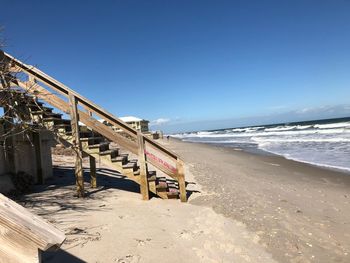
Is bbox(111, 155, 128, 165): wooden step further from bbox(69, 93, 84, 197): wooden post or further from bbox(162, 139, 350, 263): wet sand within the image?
bbox(162, 139, 350, 263): wet sand

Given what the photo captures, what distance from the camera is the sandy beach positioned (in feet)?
14.4

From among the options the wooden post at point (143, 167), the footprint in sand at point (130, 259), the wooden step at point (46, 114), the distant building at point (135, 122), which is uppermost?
the distant building at point (135, 122)

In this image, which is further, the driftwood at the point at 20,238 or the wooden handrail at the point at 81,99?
the wooden handrail at the point at 81,99

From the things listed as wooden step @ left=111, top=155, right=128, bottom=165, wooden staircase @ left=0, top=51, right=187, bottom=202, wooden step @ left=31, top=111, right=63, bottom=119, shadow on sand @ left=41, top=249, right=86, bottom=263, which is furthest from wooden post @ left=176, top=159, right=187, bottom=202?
shadow on sand @ left=41, top=249, right=86, bottom=263

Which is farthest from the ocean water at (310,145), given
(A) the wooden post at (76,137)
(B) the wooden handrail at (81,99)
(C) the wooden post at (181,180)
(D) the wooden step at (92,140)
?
(A) the wooden post at (76,137)

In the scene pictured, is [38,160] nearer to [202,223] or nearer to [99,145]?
[99,145]

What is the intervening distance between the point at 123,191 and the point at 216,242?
3.75 metres

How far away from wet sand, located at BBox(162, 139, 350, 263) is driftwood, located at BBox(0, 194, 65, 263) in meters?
4.00

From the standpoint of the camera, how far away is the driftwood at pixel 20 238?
1.11 metres

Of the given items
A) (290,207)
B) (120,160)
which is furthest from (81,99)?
(290,207)

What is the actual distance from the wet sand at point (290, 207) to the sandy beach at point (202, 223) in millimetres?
16

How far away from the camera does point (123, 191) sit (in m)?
8.06

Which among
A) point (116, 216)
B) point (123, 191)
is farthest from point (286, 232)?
point (123, 191)

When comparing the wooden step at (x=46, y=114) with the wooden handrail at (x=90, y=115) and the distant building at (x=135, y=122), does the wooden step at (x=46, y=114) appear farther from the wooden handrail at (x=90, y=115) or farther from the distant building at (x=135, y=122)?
the distant building at (x=135, y=122)
